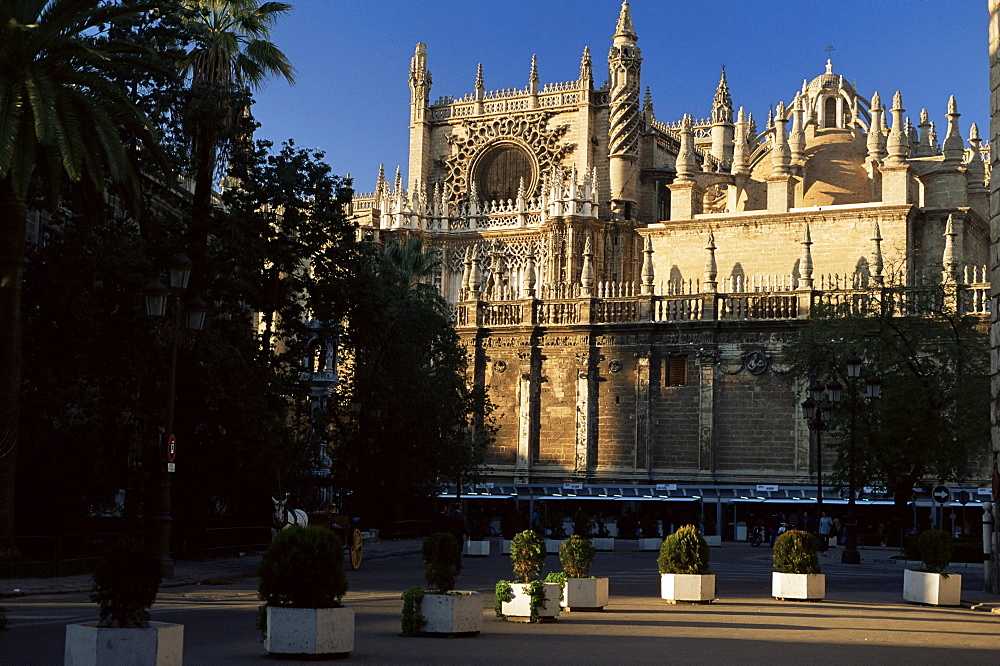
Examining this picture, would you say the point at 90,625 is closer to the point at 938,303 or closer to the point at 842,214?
the point at 938,303

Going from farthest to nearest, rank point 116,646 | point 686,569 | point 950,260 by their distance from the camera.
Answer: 1. point 950,260
2. point 686,569
3. point 116,646

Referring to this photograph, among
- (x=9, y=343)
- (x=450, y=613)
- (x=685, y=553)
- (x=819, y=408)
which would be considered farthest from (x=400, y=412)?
(x=450, y=613)

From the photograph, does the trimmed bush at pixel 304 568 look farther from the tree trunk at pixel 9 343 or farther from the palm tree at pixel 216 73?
the palm tree at pixel 216 73

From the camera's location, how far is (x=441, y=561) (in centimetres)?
1259

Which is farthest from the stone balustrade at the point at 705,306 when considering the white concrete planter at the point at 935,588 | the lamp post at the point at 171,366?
the lamp post at the point at 171,366

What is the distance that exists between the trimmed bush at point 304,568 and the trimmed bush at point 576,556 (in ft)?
18.6

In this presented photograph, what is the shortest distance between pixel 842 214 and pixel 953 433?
1577cm

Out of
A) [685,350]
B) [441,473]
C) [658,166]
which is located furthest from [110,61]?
[658,166]

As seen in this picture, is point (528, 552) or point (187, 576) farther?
point (187, 576)

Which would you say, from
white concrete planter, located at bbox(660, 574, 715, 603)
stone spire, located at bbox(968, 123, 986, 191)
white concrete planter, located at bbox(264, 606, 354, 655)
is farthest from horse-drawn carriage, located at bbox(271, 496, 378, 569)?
stone spire, located at bbox(968, 123, 986, 191)

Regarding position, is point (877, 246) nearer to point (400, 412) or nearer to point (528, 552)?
point (400, 412)

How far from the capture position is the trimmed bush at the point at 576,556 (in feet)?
51.8

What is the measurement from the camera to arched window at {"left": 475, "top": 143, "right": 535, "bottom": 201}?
66812mm

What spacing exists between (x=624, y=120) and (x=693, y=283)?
14.9m
